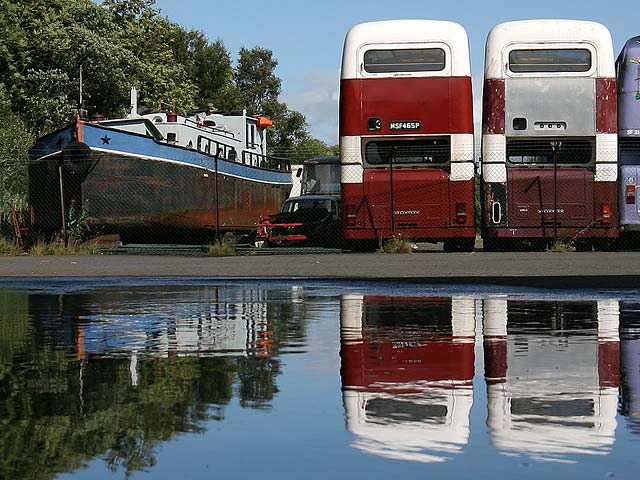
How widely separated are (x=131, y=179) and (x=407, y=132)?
9.47 meters

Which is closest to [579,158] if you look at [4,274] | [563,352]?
[4,274]

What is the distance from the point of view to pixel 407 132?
24.6 meters

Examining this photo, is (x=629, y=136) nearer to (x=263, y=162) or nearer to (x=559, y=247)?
(x=559, y=247)

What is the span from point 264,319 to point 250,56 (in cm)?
10560

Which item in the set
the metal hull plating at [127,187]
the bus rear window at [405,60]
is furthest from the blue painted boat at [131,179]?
the bus rear window at [405,60]

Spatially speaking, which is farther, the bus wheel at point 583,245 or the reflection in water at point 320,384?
the bus wheel at point 583,245

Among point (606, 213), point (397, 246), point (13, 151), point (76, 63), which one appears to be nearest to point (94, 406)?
point (397, 246)

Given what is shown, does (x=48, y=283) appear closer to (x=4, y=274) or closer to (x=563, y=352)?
(x=4, y=274)

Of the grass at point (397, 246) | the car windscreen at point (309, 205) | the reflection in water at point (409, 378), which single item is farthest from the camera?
the car windscreen at point (309, 205)

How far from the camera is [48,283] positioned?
16266 mm

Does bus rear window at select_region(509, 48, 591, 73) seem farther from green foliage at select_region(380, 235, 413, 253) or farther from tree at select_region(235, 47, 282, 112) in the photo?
tree at select_region(235, 47, 282, 112)

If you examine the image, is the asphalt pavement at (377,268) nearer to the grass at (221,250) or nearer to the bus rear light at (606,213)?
the grass at (221,250)

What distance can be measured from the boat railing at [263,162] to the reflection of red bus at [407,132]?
33.4 ft

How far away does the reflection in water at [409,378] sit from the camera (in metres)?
4.96
